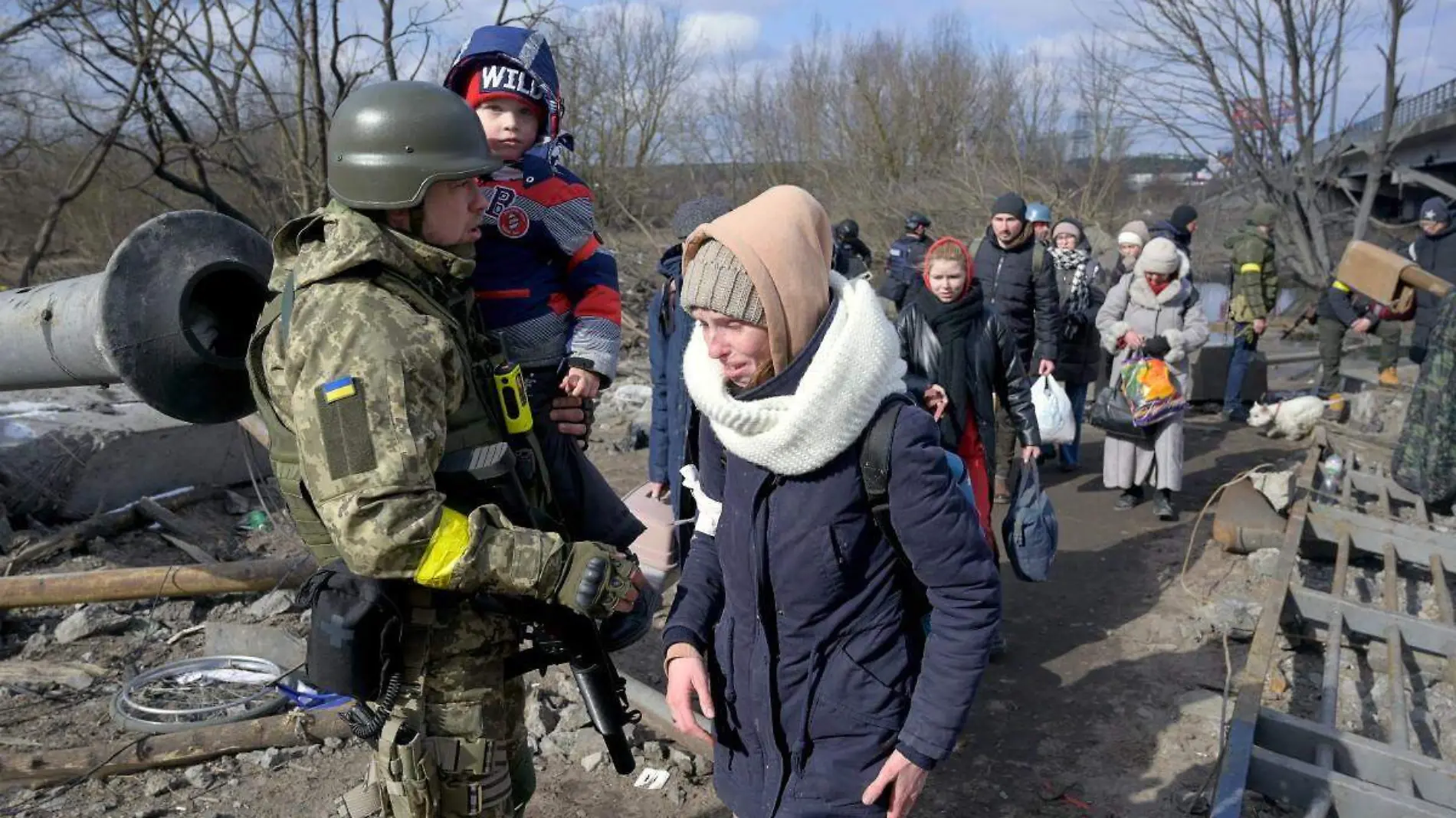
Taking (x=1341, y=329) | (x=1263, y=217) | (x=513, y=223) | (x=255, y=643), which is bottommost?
(x=255, y=643)

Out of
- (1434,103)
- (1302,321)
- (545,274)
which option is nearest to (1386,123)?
(1302,321)

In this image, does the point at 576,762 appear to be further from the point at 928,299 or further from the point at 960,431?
the point at 928,299

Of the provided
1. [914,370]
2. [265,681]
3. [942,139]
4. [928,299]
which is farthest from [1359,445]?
[942,139]

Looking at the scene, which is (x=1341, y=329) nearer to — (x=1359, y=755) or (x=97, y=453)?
(x=1359, y=755)

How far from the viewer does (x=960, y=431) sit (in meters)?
5.12

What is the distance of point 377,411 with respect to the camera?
209 cm

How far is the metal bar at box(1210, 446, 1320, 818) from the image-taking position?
315 centimetres

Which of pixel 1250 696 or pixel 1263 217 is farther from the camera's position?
pixel 1263 217

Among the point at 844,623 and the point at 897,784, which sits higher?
the point at 844,623

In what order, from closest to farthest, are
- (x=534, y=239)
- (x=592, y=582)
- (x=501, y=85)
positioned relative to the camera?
(x=592, y=582), (x=501, y=85), (x=534, y=239)

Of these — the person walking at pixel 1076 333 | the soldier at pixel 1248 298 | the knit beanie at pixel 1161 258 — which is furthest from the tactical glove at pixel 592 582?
the soldier at pixel 1248 298

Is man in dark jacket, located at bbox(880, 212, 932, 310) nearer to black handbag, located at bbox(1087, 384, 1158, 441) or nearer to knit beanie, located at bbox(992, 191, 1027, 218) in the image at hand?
knit beanie, located at bbox(992, 191, 1027, 218)

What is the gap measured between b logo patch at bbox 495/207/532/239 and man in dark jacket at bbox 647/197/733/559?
1808 millimetres

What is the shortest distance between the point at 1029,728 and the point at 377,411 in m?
3.41
